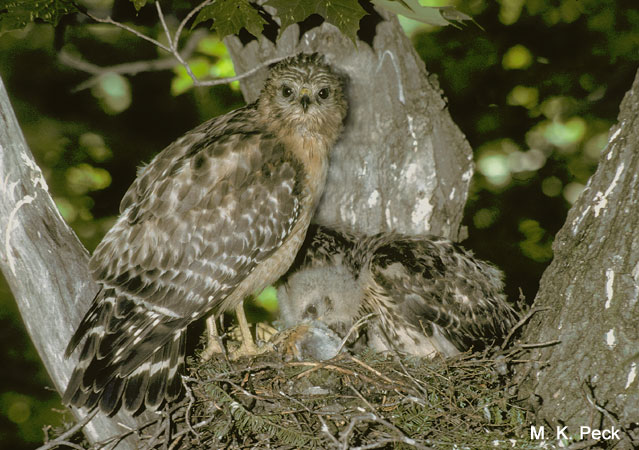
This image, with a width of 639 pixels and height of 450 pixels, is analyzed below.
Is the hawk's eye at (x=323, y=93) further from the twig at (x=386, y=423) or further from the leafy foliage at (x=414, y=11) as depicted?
the twig at (x=386, y=423)

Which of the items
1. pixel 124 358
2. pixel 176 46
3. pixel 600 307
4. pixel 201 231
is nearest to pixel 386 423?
pixel 600 307

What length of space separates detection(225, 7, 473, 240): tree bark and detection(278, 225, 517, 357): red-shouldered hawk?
0.24 m

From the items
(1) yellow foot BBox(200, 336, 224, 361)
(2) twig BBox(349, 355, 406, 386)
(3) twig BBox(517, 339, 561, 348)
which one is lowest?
(1) yellow foot BBox(200, 336, 224, 361)

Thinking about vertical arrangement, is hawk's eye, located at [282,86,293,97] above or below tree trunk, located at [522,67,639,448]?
above

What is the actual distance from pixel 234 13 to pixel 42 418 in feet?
15.4

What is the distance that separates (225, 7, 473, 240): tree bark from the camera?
4.09 metres

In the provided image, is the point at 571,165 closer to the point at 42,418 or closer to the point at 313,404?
the point at 313,404

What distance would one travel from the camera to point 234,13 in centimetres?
336

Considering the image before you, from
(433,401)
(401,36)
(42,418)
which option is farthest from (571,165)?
(42,418)

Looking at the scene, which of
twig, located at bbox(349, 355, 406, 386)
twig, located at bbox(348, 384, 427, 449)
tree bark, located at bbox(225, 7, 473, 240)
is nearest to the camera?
twig, located at bbox(348, 384, 427, 449)

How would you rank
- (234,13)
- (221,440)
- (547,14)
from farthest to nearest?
1. (547,14)
2. (234,13)
3. (221,440)

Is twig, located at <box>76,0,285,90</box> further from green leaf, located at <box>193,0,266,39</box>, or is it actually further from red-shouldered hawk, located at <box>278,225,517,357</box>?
red-shouldered hawk, located at <box>278,225,517,357</box>

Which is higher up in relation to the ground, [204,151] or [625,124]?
[625,124]

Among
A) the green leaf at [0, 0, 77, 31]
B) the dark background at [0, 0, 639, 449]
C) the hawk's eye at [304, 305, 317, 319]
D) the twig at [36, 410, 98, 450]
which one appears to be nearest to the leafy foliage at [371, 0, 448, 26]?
the green leaf at [0, 0, 77, 31]
